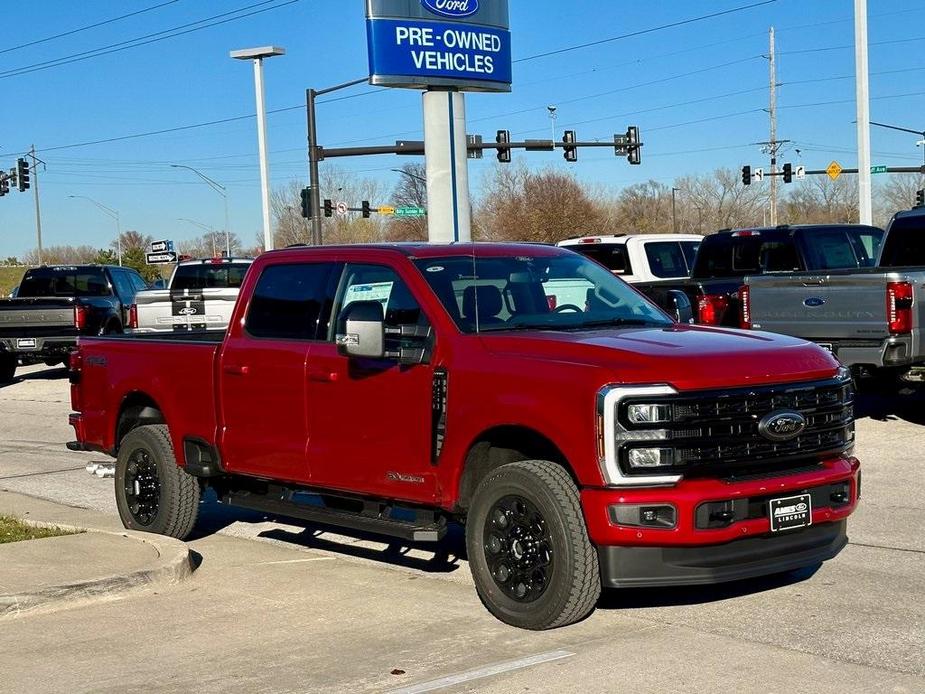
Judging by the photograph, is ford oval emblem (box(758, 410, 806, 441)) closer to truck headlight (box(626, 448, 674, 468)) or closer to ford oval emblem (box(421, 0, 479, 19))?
truck headlight (box(626, 448, 674, 468))

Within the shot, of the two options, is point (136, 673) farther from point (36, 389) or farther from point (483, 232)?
point (483, 232)

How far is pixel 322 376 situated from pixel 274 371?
502 millimetres

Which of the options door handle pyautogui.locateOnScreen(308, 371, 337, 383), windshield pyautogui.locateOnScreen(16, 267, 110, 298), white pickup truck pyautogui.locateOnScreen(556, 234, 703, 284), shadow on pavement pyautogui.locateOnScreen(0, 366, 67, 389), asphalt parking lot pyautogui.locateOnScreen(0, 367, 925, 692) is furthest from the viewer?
shadow on pavement pyautogui.locateOnScreen(0, 366, 67, 389)

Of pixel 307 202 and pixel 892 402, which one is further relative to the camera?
pixel 307 202

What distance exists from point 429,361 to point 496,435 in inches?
23.4

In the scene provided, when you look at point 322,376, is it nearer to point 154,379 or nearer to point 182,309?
point 154,379

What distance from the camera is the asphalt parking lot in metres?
5.89

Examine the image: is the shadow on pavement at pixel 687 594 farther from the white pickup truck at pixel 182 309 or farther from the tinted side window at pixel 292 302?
the white pickup truck at pixel 182 309

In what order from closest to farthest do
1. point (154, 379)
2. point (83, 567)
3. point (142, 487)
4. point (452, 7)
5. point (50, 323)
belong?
1. point (83, 567)
2. point (154, 379)
3. point (142, 487)
4. point (50, 323)
5. point (452, 7)

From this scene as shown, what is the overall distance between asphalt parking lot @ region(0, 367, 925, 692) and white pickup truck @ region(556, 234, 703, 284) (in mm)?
12295

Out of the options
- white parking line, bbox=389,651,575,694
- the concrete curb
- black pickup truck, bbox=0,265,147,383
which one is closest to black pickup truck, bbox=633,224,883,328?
the concrete curb

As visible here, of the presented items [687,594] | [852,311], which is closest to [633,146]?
[852,311]

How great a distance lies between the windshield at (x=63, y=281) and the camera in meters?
26.3

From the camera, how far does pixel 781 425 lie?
6.40 metres
